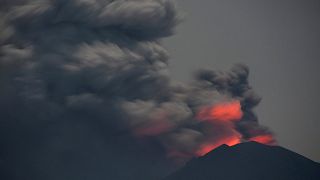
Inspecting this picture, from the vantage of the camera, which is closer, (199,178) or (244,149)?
(199,178)

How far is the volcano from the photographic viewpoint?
147 m

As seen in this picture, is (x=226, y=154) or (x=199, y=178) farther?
(x=226, y=154)

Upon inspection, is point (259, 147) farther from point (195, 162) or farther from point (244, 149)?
point (195, 162)

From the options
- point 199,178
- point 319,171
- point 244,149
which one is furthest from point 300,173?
point 199,178

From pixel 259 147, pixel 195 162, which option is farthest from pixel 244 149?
pixel 195 162

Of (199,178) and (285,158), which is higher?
(285,158)

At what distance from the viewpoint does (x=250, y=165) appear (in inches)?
5935

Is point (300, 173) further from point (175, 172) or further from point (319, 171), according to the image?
point (175, 172)

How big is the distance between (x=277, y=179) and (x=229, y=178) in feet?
46.8

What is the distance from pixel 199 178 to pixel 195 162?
1272cm

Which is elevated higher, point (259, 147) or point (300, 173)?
point (259, 147)

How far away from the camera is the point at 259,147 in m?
162

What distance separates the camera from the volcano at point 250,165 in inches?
5787

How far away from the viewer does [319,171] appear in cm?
15350
